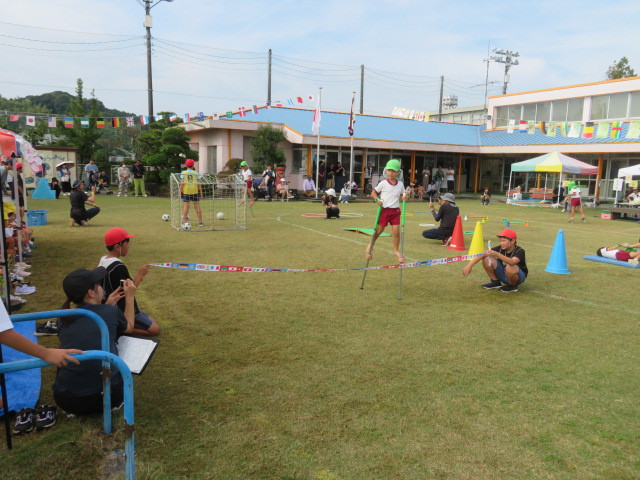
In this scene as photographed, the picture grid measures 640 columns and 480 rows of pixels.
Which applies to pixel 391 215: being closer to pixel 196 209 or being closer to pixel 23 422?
pixel 23 422

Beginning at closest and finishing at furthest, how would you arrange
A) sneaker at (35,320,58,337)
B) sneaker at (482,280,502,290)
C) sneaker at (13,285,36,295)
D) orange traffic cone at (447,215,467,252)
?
sneaker at (35,320,58,337) → sneaker at (13,285,36,295) → sneaker at (482,280,502,290) → orange traffic cone at (447,215,467,252)

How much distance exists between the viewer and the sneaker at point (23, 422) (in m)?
3.24

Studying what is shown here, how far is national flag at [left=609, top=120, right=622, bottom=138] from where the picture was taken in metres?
22.7

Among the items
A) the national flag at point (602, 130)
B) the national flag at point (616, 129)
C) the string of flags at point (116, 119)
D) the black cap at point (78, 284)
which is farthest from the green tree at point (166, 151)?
the black cap at point (78, 284)

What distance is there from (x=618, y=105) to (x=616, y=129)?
597 cm

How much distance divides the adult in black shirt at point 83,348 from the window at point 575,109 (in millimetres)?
32261

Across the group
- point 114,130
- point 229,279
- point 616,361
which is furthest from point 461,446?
point 114,130

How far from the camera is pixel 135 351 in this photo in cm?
380

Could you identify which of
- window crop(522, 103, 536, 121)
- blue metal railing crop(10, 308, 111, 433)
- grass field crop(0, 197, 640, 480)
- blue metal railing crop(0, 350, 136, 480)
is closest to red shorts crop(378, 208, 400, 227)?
grass field crop(0, 197, 640, 480)

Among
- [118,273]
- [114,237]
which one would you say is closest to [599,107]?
[114,237]

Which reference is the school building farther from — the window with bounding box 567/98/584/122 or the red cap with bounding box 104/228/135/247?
the red cap with bounding box 104/228/135/247

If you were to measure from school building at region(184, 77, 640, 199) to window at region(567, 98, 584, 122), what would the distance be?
0.20ft

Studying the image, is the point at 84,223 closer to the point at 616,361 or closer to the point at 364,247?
the point at 364,247

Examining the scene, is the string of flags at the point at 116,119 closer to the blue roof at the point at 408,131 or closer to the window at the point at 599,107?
the blue roof at the point at 408,131
